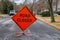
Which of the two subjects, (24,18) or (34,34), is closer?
(24,18)

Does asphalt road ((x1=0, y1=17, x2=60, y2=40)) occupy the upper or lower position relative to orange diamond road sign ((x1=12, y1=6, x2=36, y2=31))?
lower

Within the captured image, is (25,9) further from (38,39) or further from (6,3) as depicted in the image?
(6,3)

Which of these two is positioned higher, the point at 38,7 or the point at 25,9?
the point at 25,9

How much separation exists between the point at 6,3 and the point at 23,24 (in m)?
66.9

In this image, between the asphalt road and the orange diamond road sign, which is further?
the orange diamond road sign

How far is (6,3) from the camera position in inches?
3219

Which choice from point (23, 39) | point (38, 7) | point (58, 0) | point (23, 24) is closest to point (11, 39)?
point (23, 39)

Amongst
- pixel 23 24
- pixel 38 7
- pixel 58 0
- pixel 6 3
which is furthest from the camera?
pixel 38 7

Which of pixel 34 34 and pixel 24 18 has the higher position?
pixel 24 18

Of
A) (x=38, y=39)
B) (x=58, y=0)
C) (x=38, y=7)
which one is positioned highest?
(x=38, y=39)

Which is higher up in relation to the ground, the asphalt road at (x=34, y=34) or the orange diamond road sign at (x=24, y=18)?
the orange diamond road sign at (x=24, y=18)

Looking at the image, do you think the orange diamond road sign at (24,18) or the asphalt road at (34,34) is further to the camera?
the orange diamond road sign at (24,18)

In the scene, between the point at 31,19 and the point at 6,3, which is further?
the point at 6,3

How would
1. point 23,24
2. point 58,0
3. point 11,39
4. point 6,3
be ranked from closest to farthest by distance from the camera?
point 11,39 < point 23,24 < point 58,0 < point 6,3
